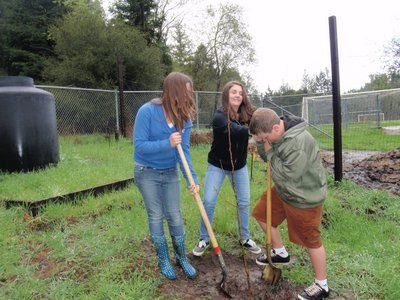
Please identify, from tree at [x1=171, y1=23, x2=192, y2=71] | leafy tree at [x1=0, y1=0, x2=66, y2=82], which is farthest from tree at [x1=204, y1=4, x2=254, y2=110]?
leafy tree at [x1=0, y1=0, x2=66, y2=82]

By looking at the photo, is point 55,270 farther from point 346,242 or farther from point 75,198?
point 346,242

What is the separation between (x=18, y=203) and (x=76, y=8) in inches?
804

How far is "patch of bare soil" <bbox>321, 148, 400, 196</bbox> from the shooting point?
6.57 metres

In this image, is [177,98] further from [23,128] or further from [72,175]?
[23,128]

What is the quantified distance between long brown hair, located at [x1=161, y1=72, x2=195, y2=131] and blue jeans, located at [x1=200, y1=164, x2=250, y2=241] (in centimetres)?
81

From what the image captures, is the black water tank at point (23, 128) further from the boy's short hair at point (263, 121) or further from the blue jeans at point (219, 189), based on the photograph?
the boy's short hair at point (263, 121)

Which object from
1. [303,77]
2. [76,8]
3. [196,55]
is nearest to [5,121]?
[76,8]

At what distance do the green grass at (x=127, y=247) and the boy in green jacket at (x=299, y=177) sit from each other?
45 cm

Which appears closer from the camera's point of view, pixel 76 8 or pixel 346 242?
pixel 346 242

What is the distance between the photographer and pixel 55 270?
320 cm

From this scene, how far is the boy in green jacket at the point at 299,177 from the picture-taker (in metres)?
2.79

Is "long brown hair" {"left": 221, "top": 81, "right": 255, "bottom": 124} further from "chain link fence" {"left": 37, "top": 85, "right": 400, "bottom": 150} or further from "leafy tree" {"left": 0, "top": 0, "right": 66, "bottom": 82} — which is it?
"leafy tree" {"left": 0, "top": 0, "right": 66, "bottom": 82}

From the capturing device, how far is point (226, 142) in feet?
11.5

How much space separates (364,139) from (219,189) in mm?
9654
